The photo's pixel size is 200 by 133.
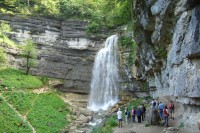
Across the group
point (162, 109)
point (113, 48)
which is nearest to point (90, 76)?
point (113, 48)

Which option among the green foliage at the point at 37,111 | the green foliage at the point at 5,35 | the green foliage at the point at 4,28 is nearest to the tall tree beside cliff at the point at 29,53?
the green foliage at the point at 5,35

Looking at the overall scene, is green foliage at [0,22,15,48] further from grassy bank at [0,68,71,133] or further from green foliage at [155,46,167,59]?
green foliage at [155,46,167,59]

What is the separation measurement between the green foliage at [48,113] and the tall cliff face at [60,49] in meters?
4.86

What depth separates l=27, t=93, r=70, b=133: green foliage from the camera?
29805 mm

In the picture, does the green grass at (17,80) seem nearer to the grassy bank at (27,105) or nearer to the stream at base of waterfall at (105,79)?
the grassy bank at (27,105)

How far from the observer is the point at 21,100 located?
33969mm

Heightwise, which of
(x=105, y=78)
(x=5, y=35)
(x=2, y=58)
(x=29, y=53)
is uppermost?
(x=5, y=35)

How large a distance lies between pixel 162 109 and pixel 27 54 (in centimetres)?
2791

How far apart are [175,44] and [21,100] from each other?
24.4 meters

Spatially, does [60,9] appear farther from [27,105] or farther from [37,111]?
[37,111]

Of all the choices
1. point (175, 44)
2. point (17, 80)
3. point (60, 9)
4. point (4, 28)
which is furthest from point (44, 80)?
point (175, 44)

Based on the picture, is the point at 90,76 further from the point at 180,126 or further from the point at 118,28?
the point at 180,126

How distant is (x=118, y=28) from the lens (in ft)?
140

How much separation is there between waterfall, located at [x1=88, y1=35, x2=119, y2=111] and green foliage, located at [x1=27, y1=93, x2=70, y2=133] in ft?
16.5
